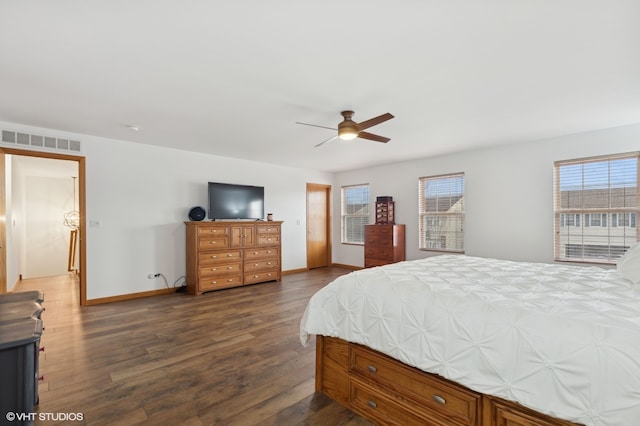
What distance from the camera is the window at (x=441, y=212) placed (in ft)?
17.3

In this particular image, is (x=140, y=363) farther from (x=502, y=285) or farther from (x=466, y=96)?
(x=466, y=96)

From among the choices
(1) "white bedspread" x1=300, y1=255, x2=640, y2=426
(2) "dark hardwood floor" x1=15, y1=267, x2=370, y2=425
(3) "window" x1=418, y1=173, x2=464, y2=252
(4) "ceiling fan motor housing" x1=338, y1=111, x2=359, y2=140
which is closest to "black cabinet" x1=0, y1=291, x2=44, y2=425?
(2) "dark hardwood floor" x1=15, y1=267, x2=370, y2=425

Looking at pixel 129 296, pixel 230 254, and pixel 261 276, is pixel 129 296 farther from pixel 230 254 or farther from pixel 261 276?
pixel 261 276

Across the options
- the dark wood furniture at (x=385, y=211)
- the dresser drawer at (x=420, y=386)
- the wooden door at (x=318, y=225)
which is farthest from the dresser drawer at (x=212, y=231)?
the dresser drawer at (x=420, y=386)

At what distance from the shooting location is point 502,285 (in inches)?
75.2

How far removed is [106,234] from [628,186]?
23.9 ft

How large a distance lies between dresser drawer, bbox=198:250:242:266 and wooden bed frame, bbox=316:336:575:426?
10.6ft

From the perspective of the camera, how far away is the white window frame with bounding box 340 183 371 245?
22.4ft

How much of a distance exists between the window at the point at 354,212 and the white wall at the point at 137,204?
282 cm

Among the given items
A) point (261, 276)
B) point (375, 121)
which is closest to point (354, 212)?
point (261, 276)

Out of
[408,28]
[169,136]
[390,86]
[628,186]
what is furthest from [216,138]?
[628,186]

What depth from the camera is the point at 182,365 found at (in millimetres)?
2445

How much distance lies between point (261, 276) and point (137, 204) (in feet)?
7.90

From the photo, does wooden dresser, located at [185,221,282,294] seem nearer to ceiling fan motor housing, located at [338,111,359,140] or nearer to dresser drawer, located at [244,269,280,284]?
dresser drawer, located at [244,269,280,284]
